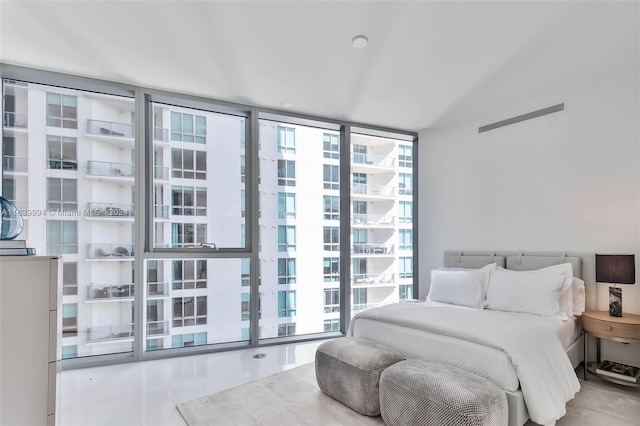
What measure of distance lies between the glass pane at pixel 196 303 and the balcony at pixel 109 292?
0.16 m

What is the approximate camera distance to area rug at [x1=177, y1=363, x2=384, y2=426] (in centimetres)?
231

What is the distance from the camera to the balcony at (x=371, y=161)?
180 inches

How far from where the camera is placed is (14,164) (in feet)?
10.3

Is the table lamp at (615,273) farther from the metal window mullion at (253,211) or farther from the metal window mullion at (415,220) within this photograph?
the metal window mullion at (253,211)

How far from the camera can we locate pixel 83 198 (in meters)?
3.34

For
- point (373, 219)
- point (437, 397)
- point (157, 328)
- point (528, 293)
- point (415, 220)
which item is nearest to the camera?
point (437, 397)

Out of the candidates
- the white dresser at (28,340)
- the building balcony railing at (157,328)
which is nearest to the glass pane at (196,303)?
the building balcony railing at (157,328)

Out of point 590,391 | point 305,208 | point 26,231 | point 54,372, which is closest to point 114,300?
point 26,231

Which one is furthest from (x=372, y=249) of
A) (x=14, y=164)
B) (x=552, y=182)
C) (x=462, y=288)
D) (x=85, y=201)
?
(x=14, y=164)

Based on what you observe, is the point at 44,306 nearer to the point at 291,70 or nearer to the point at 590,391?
the point at 291,70

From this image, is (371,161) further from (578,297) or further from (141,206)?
(141,206)

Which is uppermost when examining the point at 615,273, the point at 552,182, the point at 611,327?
the point at 552,182

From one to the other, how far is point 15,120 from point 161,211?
1.46m

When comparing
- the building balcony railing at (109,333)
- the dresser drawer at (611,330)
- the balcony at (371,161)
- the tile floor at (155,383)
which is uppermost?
the balcony at (371,161)
